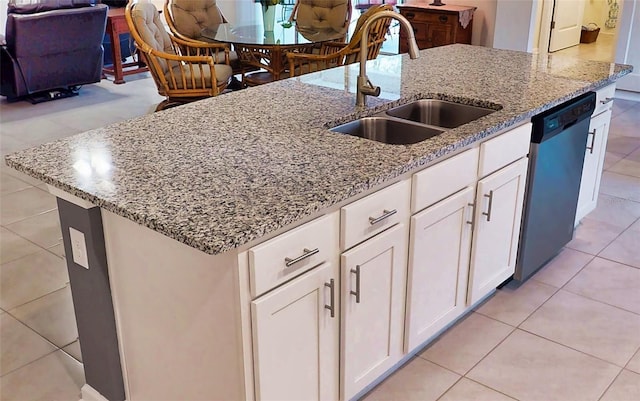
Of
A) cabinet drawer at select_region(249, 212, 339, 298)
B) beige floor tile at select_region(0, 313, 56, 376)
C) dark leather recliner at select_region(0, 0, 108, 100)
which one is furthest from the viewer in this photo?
dark leather recliner at select_region(0, 0, 108, 100)

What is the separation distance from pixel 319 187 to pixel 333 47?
144 inches

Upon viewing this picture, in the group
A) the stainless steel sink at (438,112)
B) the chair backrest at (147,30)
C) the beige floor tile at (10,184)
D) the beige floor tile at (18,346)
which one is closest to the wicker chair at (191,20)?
the chair backrest at (147,30)

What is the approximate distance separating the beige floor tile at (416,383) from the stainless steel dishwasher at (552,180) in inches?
28.2

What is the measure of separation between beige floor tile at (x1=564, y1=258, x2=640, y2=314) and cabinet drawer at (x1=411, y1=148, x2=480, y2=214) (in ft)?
3.27

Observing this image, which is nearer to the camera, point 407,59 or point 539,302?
point 539,302

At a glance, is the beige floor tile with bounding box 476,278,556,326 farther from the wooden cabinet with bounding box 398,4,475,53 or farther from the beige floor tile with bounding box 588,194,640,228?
the wooden cabinet with bounding box 398,4,475,53

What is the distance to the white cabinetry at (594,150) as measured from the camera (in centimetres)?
308

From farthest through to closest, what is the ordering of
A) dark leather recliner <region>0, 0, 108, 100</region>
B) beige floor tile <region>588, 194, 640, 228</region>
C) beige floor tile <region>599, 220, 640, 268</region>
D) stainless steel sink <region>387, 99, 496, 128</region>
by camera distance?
dark leather recliner <region>0, 0, 108, 100</region>
beige floor tile <region>588, 194, 640, 228</region>
beige floor tile <region>599, 220, 640, 268</region>
stainless steel sink <region>387, 99, 496, 128</region>

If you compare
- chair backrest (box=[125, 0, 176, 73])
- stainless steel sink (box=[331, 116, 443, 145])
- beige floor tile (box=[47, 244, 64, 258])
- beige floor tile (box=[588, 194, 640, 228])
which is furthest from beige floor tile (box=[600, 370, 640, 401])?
chair backrest (box=[125, 0, 176, 73])

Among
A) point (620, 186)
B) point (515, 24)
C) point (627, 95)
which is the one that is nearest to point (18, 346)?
point (620, 186)

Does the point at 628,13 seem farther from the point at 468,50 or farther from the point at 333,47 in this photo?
the point at 468,50

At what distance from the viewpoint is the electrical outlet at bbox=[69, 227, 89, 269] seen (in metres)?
1.92

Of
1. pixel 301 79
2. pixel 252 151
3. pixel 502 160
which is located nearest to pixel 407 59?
pixel 301 79

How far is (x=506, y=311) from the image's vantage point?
2.77m
